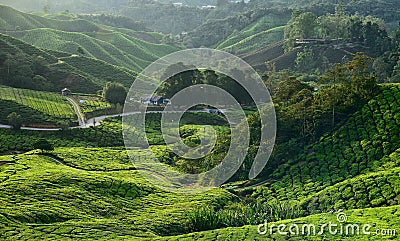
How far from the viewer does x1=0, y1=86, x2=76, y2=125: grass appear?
6875 cm

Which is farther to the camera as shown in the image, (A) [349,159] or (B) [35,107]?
(B) [35,107]

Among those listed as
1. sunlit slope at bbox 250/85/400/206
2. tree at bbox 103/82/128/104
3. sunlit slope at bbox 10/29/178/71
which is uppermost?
sunlit slope at bbox 10/29/178/71

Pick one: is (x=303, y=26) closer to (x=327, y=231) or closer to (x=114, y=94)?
(x=114, y=94)

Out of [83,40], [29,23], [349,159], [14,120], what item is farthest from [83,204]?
[29,23]

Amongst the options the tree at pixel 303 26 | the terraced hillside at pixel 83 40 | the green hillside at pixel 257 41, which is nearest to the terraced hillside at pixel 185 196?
the tree at pixel 303 26

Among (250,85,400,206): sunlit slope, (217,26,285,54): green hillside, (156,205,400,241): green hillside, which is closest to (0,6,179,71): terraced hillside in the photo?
(217,26,285,54): green hillside

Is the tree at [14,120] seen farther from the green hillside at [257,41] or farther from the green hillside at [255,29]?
the green hillside at [255,29]

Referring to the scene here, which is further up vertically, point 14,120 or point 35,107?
point 35,107

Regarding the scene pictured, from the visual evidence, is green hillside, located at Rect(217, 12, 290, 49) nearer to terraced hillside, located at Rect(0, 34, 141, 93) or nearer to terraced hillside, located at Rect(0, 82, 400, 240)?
terraced hillside, located at Rect(0, 34, 141, 93)

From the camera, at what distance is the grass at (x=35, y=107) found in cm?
6875

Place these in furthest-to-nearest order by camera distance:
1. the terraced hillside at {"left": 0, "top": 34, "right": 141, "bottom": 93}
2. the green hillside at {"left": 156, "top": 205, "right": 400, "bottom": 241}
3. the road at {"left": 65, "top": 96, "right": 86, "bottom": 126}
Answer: the terraced hillside at {"left": 0, "top": 34, "right": 141, "bottom": 93} < the road at {"left": 65, "top": 96, "right": 86, "bottom": 126} < the green hillside at {"left": 156, "top": 205, "right": 400, "bottom": 241}

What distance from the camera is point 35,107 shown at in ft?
238

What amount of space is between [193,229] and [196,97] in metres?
51.5

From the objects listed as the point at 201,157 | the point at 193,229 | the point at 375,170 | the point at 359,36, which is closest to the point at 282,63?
the point at 359,36
